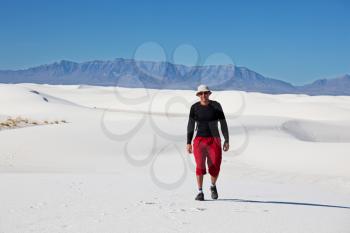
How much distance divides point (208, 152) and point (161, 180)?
11.9 ft

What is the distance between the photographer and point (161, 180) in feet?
38.0

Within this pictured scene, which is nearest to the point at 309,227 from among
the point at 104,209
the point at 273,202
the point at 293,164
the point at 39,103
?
the point at 273,202

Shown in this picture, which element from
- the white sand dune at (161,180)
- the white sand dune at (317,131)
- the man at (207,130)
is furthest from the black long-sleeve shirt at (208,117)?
the white sand dune at (317,131)

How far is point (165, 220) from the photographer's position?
21.1 ft

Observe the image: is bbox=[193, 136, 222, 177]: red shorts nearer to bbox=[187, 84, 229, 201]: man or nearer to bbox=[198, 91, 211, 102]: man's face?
bbox=[187, 84, 229, 201]: man

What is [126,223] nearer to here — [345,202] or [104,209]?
[104,209]

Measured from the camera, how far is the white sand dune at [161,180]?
21.0 ft

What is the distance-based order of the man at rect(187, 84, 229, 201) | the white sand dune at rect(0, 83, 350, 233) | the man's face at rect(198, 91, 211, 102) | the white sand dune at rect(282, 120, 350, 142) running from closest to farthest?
the white sand dune at rect(0, 83, 350, 233) → the man's face at rect(198, 91, 211, 102) → the man at rect(187, 84, 229, 201) → the white sand dune at rect(282, 120, 350, 142)

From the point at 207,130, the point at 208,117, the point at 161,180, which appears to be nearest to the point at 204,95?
the point at 208,117

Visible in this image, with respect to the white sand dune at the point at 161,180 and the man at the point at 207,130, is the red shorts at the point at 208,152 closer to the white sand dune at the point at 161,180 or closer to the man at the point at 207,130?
the man at the point at 207,130

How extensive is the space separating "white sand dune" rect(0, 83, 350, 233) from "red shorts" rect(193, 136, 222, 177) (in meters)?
0.52

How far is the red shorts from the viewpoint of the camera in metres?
8.08

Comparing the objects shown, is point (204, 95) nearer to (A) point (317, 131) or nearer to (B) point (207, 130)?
(B) point (207, 130)

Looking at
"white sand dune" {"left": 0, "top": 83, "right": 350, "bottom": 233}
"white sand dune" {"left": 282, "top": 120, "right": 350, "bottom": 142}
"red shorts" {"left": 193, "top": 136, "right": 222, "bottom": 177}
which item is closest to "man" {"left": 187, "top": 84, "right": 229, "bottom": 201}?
"red shorts" {"left": 193, "top": 136, "right": 222, "bottom": 177}
